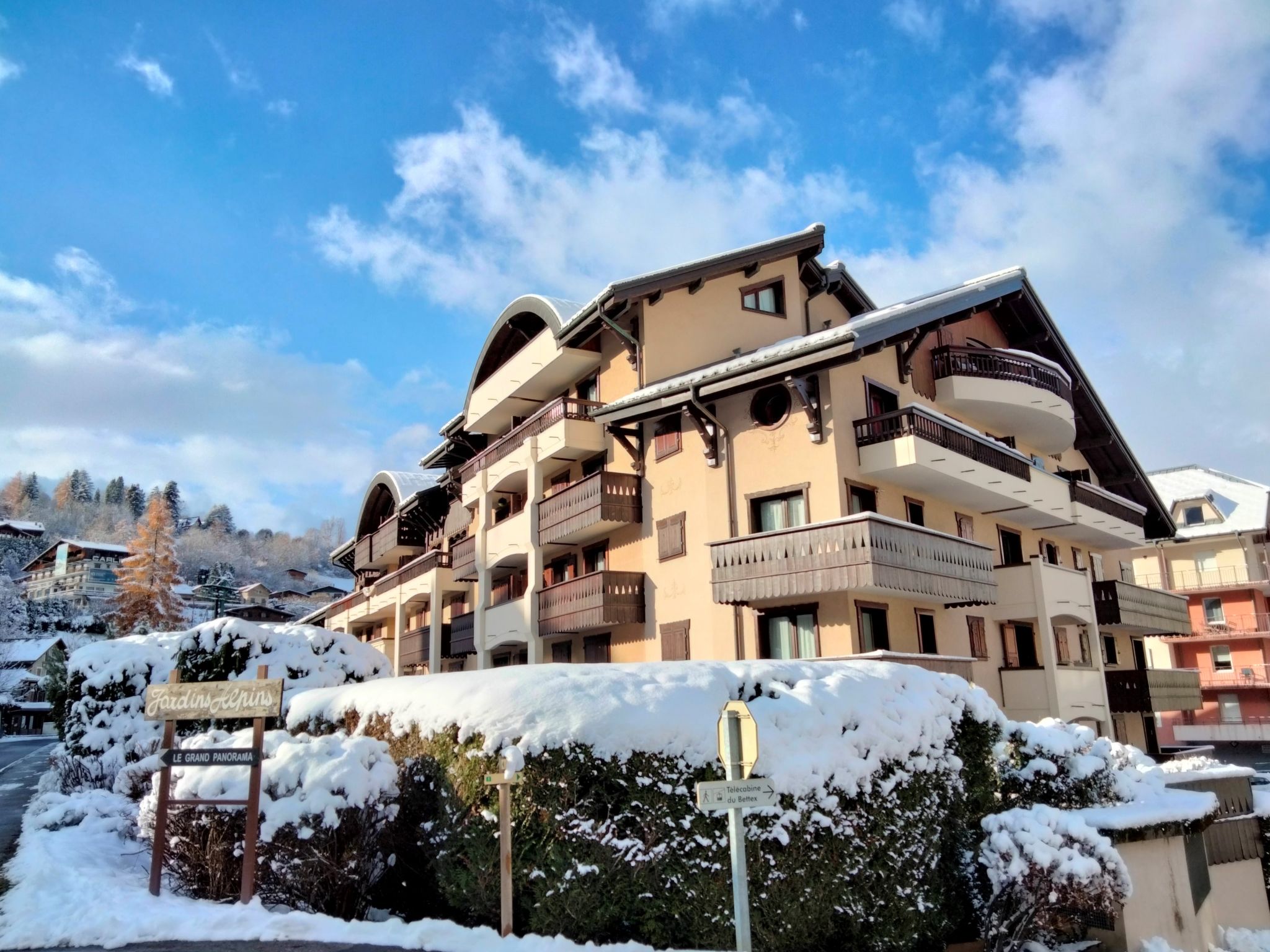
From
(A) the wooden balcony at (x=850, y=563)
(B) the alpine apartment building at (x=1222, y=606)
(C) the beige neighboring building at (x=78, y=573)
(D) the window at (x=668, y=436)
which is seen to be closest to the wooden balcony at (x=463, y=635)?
(D) the window at (x=668, y=436)

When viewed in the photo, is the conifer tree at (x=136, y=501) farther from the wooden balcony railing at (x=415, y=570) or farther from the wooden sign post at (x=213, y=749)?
the wooden sign post at (x=213, y=749)

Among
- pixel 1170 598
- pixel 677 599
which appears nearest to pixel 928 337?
pixel 677 599

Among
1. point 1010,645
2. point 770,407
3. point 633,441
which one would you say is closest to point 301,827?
point 770,407

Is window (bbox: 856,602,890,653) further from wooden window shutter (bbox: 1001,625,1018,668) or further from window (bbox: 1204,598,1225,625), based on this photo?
window (bbox: 1204,598,1225,625)

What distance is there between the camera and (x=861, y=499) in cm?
2123

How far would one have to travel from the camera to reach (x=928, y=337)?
83.3 ft

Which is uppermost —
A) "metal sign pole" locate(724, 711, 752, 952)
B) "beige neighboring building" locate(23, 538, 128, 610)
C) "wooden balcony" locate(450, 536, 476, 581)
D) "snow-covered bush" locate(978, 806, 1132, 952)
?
"beige neighboring building" locate(23, 538, 128, 610)

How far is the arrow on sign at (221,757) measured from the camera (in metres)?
10.6

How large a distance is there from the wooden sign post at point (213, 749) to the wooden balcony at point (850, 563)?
11176mm

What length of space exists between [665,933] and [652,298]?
17855 mm

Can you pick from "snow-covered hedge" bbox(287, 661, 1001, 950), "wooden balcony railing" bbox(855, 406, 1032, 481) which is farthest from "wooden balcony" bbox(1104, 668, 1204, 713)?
"snow-covered hedge" bbox(287, 661, 1001, 950)

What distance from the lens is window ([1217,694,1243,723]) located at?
46.9 metres

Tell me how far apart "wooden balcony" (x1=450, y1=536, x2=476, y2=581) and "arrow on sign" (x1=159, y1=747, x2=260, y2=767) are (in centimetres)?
2020

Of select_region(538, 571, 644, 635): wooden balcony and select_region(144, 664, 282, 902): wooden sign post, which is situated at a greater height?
select_region(538, 571, 644, 635): wooden balcony
